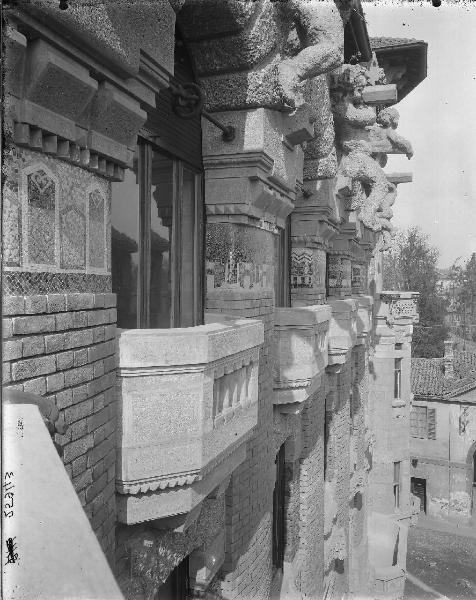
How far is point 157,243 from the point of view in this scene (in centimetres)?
440

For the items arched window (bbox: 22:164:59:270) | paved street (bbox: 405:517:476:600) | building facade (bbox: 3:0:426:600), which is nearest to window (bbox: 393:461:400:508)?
paved street (bbox: 405:517:476:600)

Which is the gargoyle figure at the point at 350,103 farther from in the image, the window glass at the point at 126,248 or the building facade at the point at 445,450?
the building facade at the point at 445,450

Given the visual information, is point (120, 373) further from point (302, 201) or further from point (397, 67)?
point (397, 67)

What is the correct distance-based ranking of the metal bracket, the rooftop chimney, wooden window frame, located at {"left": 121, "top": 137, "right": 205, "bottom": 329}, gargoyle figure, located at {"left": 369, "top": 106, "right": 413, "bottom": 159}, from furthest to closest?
1. the rooftop chimney
2. gargoyle figure, located at {"left": 369, "top": 106, "right": 413, "bottom": 159}
3. the metal bracket
4. wooden window frame, located at {"left": 121, "top": 137, "right": 205, "bottom": 329}

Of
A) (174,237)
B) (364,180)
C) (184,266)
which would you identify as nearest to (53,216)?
(174,237)

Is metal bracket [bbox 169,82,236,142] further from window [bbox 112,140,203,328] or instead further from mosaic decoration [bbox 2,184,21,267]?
mosaic decoration [bbox 2,184,21,267]

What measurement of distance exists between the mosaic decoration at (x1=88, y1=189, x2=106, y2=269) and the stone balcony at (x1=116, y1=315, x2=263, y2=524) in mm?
465

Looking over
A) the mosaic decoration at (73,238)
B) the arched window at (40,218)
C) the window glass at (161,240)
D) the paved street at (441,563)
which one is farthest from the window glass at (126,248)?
the paved street at (441,563)

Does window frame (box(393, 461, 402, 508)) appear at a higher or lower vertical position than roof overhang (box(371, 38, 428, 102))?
lower

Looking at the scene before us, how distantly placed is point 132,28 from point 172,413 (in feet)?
7.10

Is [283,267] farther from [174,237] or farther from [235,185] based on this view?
[174,237]

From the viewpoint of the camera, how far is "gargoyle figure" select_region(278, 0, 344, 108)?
4.96 metres

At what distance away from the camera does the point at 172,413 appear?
3064 millimetres

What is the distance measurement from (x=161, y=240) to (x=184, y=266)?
556mm
